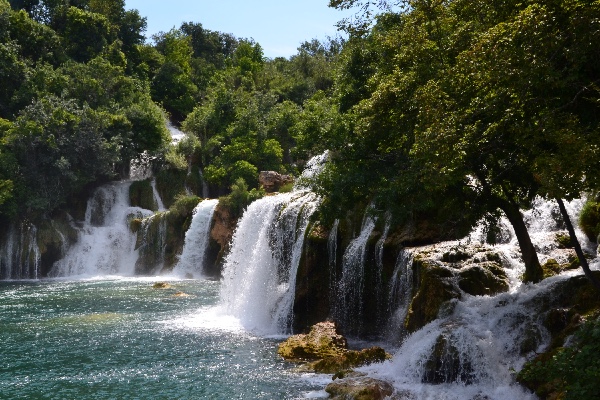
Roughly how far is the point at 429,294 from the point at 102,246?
2559cm

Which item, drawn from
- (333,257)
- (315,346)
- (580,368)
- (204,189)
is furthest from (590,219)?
(204,189)

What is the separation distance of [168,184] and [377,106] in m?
27.6

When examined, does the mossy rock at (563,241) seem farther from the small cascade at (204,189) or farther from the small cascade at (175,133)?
the small cascade at (175,133)

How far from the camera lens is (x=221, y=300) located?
22.2 metres

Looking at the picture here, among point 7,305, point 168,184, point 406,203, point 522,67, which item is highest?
Answer: point 168,184

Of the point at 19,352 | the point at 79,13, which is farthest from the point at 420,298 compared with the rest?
the point at 79,13

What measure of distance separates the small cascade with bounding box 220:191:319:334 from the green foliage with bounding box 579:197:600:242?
311 inches

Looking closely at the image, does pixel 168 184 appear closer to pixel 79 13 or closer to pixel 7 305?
pixel 7 305

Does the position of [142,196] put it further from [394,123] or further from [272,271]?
[394,123]

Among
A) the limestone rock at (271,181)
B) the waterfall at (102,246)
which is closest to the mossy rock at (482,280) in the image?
the limestone rock at (271,181)

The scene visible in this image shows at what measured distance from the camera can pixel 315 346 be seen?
14.7m

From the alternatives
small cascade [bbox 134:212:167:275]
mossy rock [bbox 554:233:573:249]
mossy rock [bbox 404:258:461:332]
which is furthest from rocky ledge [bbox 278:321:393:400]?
small cascade [bbox 134:212:167:275]

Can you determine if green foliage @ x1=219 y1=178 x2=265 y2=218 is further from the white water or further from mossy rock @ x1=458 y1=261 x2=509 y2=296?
the white water

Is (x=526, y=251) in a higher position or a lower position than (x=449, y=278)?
higher
